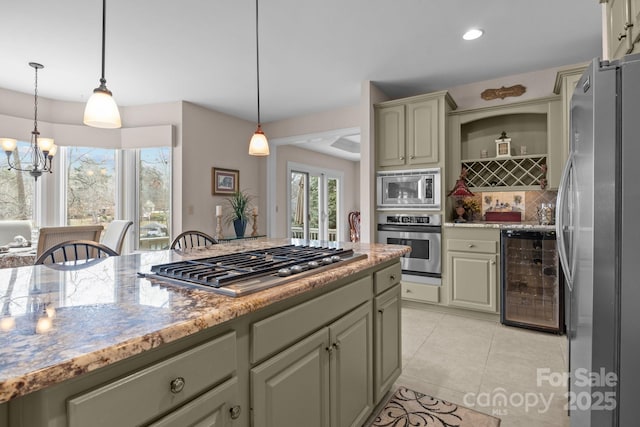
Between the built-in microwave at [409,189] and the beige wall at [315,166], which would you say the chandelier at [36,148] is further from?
the built-in microwave at [409,189]

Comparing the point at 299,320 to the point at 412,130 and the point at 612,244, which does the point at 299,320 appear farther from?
the point at 412,130

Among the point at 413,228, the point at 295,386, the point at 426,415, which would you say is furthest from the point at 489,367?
the point at 295,386

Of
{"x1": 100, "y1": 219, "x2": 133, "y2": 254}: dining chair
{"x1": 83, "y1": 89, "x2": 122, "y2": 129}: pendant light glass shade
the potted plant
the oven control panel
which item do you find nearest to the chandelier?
{"x1": 100, "y1": 219, "x2": 133, "y2": 254}: dining chair

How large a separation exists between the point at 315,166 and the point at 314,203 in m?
0.82

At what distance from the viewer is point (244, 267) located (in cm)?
130

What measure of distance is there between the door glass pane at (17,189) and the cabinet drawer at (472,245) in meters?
5.08

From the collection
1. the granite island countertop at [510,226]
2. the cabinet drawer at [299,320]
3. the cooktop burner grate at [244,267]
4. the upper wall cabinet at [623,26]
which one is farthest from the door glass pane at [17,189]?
the upper wall cabinet at [623,26]

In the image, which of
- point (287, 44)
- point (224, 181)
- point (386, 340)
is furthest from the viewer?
point (224, 181)

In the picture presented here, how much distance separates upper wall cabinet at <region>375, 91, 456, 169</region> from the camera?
353 cm

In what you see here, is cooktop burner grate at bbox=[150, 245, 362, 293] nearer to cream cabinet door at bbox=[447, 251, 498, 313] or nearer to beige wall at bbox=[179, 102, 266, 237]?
cream cabinet door at bbox=[447, 251, 498, 313]

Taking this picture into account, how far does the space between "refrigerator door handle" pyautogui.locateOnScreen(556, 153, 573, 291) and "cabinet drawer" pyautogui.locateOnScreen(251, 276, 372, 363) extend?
38.3 inches

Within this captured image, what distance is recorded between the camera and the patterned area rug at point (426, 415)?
1787 mm

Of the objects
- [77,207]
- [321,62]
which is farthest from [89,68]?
[321,62]

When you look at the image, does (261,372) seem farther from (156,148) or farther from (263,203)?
(263,203)
